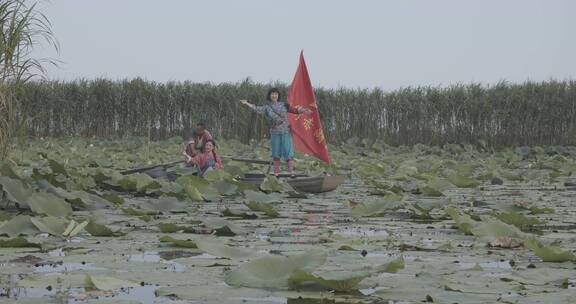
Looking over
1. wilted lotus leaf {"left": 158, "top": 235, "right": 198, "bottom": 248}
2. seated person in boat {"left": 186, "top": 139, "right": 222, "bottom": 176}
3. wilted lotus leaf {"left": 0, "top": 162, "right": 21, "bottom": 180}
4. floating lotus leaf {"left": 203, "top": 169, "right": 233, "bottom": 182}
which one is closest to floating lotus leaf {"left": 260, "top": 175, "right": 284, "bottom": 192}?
floating lotus leaf {"left": 203, "top": 169, "right": 233, "bottom": 182}

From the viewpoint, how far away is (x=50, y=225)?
5359 millimetres

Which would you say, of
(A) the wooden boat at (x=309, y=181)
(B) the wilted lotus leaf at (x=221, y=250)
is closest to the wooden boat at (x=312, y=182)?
(A) the wooden boat at (x=309, y=181)

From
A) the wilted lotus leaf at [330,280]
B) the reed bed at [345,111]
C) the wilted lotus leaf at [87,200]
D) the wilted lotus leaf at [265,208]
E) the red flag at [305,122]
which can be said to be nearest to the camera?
the wilted lotus leaf at [330,280]

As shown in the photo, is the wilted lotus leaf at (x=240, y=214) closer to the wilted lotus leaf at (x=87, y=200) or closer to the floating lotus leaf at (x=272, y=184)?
the wilted lotus leaf at (x=87, y=200)

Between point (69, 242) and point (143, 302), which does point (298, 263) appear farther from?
point (69, 242)

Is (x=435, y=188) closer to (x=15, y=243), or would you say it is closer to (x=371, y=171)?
(x=371, y=171)

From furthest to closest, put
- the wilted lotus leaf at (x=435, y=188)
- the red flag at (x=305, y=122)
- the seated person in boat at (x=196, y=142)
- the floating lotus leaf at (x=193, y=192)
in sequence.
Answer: the red flag at (x=305, y=122) → the seated person in boat at (x=196, y=142) → the wilted lotus leaf at (x=435, y=188) → the floating lotus leaf at (x=193, y=192)

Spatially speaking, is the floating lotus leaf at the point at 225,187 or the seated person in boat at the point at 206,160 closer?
the floating lotus leaf at the point at 225,187

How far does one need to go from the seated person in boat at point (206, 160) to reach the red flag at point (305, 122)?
71.3 inches

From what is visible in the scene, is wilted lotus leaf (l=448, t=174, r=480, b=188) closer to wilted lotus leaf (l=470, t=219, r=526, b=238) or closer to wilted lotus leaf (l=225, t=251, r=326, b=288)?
wilted lotus leaf (l=470, t=219, r=526, b=238)

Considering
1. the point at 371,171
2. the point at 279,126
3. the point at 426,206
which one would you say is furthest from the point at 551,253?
the point at 371,171

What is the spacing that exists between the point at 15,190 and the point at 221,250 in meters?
2.88

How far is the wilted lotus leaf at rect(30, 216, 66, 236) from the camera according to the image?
17.1 feet

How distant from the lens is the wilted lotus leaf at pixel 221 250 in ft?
13.7
